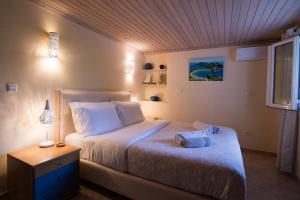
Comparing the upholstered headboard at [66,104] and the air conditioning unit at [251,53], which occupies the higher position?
the air conditioning unit at [251,53]

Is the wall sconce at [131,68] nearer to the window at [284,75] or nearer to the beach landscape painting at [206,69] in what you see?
the beach landscape painting at [206,69]

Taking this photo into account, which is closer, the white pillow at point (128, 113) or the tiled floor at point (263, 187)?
the tiled floor at point (263, 187)

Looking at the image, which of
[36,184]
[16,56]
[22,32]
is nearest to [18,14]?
[22,32]

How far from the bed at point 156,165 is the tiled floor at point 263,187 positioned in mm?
130

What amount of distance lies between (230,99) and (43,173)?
357 cm

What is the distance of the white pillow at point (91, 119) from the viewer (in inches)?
89.9

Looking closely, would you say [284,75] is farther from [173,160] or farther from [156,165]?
[156,165]

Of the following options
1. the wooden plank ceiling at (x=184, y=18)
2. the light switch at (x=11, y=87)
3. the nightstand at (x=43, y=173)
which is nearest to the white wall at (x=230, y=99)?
the wooden plank ceiling at (x=184, y=18)

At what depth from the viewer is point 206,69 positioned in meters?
3.89

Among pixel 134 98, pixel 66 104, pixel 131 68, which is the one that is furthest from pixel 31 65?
pixel 134 98

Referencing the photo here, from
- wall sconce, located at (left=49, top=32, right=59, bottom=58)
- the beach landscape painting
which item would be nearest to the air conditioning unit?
the beach landscape painting

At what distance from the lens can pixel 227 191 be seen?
1371mm

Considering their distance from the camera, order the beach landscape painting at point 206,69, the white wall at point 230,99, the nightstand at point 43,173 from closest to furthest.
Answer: the nightstand at point 43,173, the white wall at point 230,99, the beach landscape painting at point 206,69

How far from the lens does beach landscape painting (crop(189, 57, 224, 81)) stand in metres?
3.78
